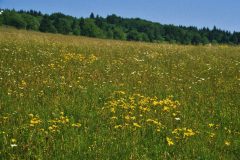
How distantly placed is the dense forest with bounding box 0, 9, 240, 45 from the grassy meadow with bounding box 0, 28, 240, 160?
281 ft

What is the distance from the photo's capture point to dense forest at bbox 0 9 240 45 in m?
127

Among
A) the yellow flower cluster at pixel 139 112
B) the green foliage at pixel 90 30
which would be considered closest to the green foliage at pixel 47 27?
the green foliage at pixel 90 30

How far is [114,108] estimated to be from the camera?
825 cm

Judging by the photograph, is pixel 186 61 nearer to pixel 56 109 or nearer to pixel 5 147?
pixel 56 109

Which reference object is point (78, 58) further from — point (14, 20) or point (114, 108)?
point (14, 20)

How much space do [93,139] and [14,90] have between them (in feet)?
11.1

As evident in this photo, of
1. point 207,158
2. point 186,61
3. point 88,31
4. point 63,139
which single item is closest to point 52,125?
point 63,139

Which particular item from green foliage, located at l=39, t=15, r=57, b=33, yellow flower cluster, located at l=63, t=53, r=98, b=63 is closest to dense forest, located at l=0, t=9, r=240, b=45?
green foliage, located at l=39, t=15, r=57, b=33

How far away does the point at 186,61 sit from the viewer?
51.0 feet

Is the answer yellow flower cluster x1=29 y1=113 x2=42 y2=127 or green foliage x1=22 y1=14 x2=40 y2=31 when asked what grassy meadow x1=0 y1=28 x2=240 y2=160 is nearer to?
yellow flower cluster x1=29 y1=113 x2=42 y2=127

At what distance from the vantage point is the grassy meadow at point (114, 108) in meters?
6.19

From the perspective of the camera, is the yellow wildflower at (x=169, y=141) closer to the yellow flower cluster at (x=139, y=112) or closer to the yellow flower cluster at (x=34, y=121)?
the yellow flower cluster at (x=139, y=112)

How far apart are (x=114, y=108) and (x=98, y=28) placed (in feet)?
418

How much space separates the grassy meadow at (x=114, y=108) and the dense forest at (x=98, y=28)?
85595mm
